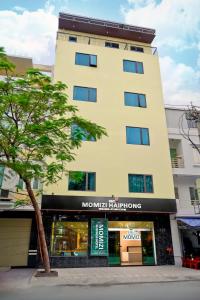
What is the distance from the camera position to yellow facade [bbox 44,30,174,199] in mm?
14844

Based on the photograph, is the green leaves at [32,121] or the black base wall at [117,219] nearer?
the green leaves at [32,121]

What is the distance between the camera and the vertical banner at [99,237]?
1363 cm

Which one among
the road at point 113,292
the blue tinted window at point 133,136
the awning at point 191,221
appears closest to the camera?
the road at point 113,292

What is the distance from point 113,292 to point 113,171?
7.96 meters

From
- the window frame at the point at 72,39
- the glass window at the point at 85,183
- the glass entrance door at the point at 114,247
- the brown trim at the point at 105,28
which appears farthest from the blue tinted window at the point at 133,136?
the brown trim at the point at 105,28

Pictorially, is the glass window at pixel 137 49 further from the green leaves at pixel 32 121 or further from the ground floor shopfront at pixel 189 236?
the ground floor shopfront at pixel 189 236

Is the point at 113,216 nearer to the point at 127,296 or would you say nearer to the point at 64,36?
the point at 127,296

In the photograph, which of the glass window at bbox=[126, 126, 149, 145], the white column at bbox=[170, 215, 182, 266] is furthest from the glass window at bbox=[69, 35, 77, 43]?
the white column at bbox=[170, 215, 182, 266]

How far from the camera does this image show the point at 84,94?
16.7 meters

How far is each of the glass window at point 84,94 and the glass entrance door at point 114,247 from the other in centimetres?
935

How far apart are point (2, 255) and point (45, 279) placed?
5.05 metres

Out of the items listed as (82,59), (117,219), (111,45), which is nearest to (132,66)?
(111,45)

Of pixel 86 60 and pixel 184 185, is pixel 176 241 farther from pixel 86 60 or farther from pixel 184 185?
pixel 86 60

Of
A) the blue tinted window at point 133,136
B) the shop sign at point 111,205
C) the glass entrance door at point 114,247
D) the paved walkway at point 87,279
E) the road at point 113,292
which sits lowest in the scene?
the road at point 113,292
